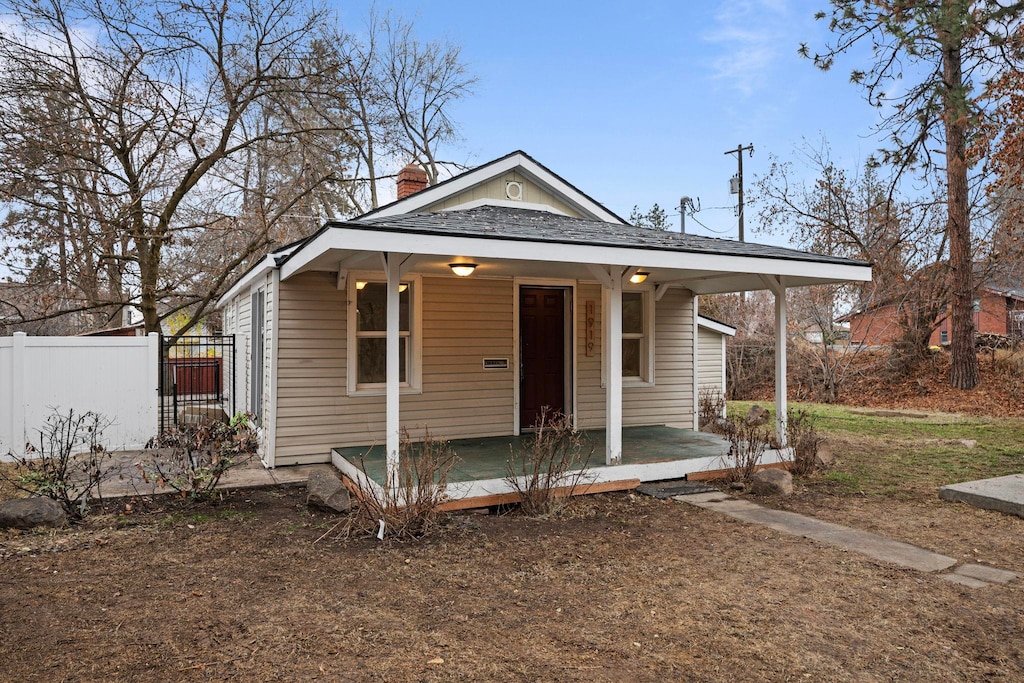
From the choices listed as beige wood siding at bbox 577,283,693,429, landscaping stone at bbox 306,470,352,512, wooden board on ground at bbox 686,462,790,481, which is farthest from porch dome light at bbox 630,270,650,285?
landscaping stone at bbox 306,470,352,512

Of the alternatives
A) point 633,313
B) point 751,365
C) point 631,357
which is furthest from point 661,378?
point 751,365

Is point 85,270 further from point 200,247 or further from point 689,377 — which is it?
point 689,377

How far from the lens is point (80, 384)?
27.4 ft

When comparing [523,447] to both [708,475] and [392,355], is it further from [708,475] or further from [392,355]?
[392,355]

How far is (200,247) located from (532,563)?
13.6 m

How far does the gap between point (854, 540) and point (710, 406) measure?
623 cm

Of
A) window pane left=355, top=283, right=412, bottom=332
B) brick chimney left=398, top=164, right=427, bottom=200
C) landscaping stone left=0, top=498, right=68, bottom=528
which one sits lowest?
landscaping stone left=0, top=498, right=68, bottom=528

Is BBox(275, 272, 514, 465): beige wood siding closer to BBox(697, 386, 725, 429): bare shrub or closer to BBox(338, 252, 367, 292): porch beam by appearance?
BBox(338, 252, 367, 292): porch beam

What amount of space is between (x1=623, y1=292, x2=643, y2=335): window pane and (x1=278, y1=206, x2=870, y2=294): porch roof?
A: 0.87 metres

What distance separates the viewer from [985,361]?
1588 centimetres

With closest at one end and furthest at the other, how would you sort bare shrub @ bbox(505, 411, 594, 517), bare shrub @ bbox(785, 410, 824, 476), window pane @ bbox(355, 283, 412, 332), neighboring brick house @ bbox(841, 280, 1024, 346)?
bare shrub @ bbox(505, 411, 594, 517) → bare shrub @ bbox(785, 410, 824, 476) → window pane @ bbox(355, 283, 412, 332) → neighboring brick house @ bbox(841, 280, 1024, 346)

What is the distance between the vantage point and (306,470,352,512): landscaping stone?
18.3 ft

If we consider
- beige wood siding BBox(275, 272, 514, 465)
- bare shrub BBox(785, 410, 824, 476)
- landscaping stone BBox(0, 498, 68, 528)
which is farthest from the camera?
bare shrub BBox(785, 410, 824, 476)

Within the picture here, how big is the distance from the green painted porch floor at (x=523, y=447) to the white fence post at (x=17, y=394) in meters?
4.07
